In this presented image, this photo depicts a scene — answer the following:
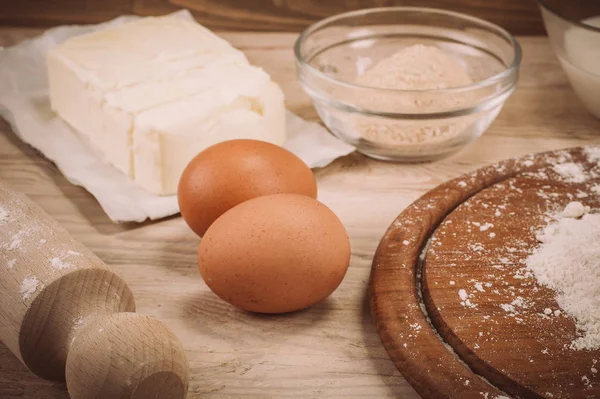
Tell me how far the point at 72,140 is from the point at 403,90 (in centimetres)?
70

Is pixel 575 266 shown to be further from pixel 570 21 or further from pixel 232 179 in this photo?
pixel 570 21

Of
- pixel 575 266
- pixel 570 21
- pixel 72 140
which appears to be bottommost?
pixel 72 140

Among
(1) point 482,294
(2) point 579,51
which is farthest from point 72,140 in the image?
(2) point 579,51

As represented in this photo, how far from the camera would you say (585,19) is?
1.81 m

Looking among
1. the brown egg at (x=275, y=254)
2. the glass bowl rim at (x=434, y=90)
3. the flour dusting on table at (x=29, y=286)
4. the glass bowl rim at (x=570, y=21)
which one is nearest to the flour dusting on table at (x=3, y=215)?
the flour dusting on table at (x=29, y=286)

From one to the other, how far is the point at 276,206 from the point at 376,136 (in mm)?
509

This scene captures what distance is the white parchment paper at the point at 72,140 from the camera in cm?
139

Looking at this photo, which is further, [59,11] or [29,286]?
[59,11]

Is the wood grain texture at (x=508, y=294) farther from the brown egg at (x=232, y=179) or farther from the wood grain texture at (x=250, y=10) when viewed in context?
the wood grain texture at (x=250, y=10)

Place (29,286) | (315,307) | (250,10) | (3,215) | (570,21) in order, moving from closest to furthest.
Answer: (29,286) < (3,215) < (315,307) < (570,21) < (250,10)

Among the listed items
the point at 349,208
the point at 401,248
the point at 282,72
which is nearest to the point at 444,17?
the point at 282,72

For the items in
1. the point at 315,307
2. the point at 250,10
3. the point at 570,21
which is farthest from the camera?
the point at 250,10

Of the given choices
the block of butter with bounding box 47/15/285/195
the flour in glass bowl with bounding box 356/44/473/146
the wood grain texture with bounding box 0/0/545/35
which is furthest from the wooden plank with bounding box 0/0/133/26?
the flour in glass bowl with bounding box 356/44/473/146

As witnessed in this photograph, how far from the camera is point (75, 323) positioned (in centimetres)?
91
